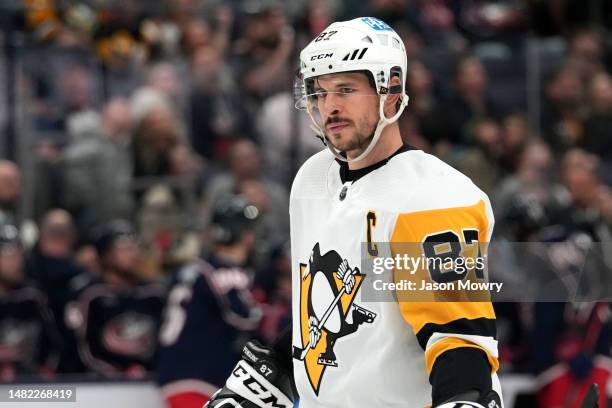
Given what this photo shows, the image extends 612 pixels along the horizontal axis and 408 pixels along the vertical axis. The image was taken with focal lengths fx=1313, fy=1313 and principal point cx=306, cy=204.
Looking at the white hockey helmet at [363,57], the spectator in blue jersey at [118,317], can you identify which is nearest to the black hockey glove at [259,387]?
the white hockey helmet at [363,57]

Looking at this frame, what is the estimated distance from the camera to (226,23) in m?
7.51

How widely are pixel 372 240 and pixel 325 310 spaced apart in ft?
0.71

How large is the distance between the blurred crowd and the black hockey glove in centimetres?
264

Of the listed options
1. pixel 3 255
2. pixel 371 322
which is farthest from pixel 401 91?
pixel 3 255

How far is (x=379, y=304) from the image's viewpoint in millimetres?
2785

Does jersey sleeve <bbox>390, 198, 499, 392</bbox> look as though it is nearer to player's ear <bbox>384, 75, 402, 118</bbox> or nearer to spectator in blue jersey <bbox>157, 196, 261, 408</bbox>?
player's ear <bbox>384, 75, 402, 118</bbox>

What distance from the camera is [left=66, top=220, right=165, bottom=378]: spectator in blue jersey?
630cm

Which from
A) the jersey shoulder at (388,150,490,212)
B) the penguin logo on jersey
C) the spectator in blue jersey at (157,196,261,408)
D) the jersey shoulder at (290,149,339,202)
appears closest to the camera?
the jersey shoulder at (388,150,490,212)

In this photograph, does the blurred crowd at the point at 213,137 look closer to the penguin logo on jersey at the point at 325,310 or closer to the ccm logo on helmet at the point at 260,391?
the ccm logo on helmet at the point at 260,391

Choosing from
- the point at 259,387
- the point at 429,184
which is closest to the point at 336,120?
the point at 429,184

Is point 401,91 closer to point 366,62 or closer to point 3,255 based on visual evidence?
point 366,62

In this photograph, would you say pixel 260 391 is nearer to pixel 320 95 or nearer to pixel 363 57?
pixel 320 95

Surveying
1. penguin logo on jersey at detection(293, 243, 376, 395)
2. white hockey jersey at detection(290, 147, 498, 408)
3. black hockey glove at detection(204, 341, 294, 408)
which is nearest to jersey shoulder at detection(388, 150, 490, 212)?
white hockey jersey at detection(290, 147, 498, 408)

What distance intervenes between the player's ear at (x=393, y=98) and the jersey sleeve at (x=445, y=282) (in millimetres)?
308
